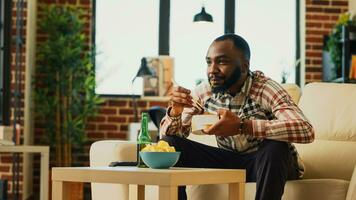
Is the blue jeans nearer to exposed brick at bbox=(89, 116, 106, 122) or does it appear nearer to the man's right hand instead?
the man's right hand

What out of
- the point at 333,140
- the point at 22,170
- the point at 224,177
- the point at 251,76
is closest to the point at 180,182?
the point at 224,177

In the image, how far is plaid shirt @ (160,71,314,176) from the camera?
2658 millimetres

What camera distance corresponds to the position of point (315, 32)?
21.9 ft

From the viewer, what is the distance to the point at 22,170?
5.56 metres

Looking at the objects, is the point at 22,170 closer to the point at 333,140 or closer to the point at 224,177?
the point at 333,140

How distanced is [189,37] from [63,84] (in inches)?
53.5

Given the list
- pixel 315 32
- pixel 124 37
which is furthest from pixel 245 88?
pixel 315 32

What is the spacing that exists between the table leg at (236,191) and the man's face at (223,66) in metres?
0.54

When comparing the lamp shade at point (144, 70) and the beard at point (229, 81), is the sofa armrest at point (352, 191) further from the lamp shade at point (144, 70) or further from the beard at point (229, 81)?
the lamp shade at point (144, 70)

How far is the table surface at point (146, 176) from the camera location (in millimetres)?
2125

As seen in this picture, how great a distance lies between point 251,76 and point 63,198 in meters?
1.02

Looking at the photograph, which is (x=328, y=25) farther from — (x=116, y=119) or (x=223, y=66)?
(x=223, y=66)

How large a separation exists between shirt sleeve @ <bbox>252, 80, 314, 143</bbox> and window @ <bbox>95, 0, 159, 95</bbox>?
3.79 metres

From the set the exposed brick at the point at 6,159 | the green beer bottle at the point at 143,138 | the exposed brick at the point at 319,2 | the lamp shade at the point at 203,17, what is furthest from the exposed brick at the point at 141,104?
the green beer bottle at the point at 143,138
